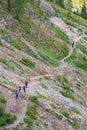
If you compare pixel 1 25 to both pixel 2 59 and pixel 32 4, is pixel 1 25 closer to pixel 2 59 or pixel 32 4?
pixel 2 59

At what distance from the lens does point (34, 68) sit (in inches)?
3127

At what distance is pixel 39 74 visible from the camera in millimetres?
77312

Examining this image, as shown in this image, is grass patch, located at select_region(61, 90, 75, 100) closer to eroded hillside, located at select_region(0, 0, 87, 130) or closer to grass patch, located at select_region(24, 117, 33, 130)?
eroded hillside, located at select_region(0, 0, 87, 130)

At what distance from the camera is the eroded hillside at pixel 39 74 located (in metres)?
53.4

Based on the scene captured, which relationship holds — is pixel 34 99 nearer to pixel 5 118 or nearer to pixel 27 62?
pixel 5 118

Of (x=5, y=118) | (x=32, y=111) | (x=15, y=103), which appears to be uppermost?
(x=15, y=103)

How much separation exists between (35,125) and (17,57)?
1166 inches

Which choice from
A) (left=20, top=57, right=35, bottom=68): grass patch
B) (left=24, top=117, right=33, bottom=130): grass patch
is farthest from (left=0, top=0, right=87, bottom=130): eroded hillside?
(left=24, top=117, right=33, bottom=130): grass patch

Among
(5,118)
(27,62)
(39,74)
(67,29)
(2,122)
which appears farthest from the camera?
(67,29)


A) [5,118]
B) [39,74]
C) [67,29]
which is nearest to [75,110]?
[39,74]

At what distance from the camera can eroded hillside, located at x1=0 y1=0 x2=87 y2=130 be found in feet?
175

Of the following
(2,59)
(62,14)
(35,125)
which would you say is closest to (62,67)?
(2,59)

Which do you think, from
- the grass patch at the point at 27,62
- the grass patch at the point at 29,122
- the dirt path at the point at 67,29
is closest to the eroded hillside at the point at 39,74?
the grass patch at the point at 27,62

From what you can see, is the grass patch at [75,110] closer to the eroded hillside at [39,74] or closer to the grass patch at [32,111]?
the eroded hillside at [39,74]
